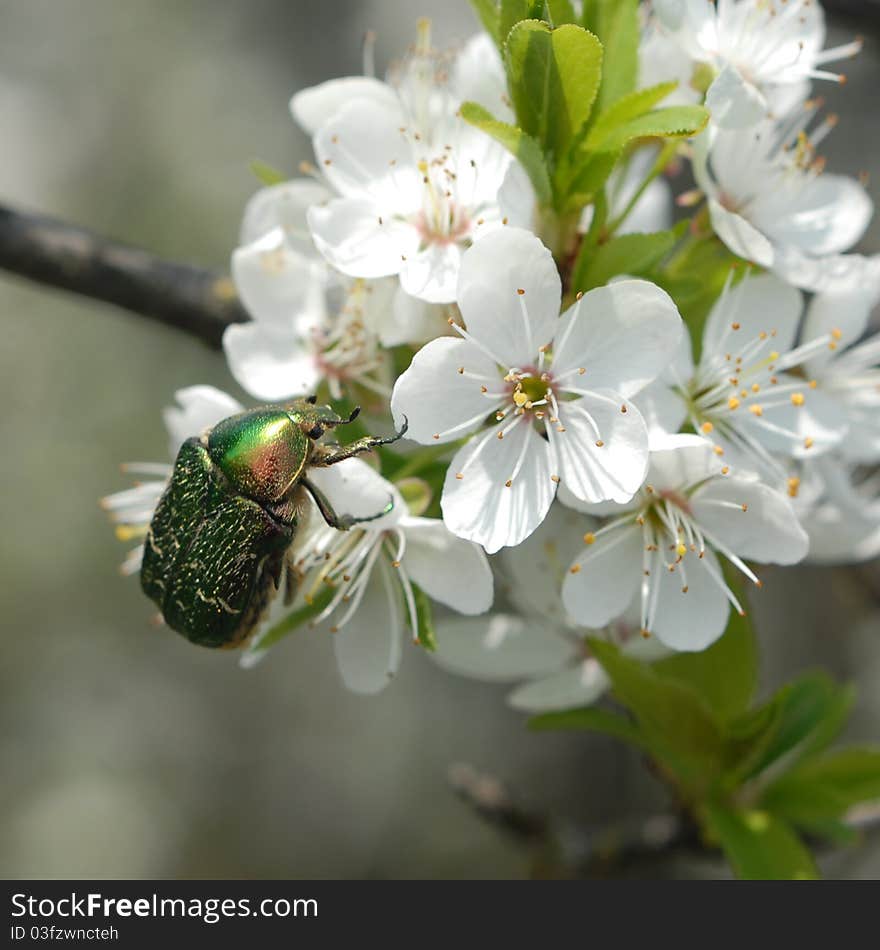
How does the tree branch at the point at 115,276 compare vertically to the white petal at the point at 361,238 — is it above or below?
below

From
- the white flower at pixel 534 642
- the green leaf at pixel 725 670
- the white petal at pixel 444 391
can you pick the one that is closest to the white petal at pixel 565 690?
the white flower at pixel 534 642

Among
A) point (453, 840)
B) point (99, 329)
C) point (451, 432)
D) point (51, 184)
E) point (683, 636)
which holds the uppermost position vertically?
point (451, 432)

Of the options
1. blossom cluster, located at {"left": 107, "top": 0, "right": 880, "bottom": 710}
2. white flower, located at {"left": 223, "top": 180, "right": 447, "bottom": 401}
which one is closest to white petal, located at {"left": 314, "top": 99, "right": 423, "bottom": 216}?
blossom cluster, located at {"left": 107, "top": 0, "right": 880, "bottom": 710}

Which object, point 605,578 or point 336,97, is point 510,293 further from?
point 336,97

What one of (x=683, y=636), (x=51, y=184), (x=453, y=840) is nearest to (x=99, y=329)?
(x=51, y=184)

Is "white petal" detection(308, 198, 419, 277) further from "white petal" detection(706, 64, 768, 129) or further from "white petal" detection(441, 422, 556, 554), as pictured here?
"white petal" detection(706, 64, 768, 129)

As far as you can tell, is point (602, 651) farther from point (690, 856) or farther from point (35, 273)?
point (35, 273)

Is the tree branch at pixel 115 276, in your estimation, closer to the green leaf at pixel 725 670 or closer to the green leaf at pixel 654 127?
the green leaf at pixel 654 127
